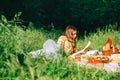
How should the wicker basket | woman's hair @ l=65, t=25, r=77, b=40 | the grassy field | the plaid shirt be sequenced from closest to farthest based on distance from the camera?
1. the grassy field
2. the wicker basket
3. woman's hair @ l=65, t=25, r=77, b=40
4. the plaid shirt

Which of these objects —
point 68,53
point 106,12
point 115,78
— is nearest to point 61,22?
point 106,12

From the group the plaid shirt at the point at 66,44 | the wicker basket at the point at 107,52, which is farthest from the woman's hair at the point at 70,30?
the wicker basket at the point at 107,52

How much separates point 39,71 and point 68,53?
4073mm

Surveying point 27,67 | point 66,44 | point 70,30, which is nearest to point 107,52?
point 70,30

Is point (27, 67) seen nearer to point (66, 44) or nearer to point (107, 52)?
point (107, 52)

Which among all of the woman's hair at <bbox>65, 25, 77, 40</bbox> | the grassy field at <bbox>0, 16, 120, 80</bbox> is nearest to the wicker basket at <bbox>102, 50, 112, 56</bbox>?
the woman's hair at <bbox>65, 25, 77, 40</bbox>

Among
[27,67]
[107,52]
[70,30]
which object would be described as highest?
[70,30]

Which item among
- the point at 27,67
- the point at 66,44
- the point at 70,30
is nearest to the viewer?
the point at 27,67

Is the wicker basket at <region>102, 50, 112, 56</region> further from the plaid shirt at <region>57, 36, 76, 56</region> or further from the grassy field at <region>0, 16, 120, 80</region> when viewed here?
the grassy field at <region>0, 16, 120, 80</region>

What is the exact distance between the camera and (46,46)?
28.3ft

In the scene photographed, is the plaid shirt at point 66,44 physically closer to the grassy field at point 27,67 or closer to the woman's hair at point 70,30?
the woman's hair at point 70,30

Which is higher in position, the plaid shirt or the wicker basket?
the plaid shirt

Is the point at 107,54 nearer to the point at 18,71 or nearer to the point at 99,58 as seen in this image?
the point at 99,58

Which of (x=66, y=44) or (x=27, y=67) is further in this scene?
(x=66, y=44)
